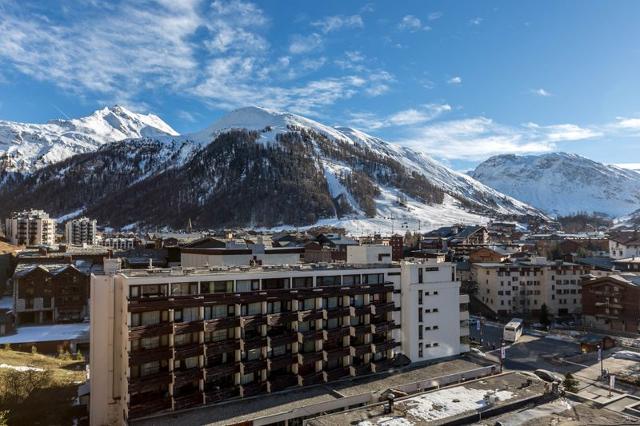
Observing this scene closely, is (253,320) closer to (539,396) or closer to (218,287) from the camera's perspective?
(218,287)

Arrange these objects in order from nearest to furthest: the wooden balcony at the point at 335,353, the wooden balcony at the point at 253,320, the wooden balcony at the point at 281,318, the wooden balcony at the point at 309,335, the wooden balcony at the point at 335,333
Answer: the wooden balcony at the point at 253,320, the wooden balcony at the point at 281,318, the wooden balcony at the point at 309,335, the wooden balcony at the point at 335,353, the wooden balcony at the point at 335,333

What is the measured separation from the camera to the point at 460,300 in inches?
2295

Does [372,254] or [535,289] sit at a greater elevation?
[372,254]

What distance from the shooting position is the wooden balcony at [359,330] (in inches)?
1919

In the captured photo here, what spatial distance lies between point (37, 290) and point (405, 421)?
75.8 m

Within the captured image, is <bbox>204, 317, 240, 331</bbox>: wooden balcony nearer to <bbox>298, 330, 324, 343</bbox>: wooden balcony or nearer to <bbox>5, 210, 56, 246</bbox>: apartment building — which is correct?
<bbox>298, 330, 324, 343</bbox>: wooden balcony

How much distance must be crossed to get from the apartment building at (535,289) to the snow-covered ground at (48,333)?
8097cm

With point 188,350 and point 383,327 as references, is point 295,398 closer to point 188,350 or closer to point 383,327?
point 188,350

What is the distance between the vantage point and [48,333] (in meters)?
77.4

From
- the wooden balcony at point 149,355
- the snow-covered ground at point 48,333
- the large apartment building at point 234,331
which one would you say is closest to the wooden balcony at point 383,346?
the large apartment building at point 234,331

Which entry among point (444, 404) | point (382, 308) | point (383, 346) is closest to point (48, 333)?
point (383, 346)

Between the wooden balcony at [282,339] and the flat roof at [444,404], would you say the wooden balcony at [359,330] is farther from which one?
the flat roof at [444,404]

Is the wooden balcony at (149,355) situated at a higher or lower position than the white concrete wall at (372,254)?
lower

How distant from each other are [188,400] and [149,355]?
5.13 metres
